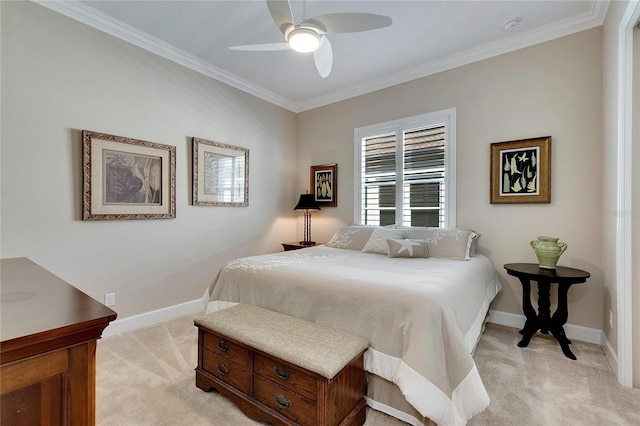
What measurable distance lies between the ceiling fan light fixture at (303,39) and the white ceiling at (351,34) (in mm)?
603

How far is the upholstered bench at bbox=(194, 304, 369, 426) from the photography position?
1449 mm

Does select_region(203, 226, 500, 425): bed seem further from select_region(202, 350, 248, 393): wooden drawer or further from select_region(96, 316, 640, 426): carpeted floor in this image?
select_region(202, 350, 248, 393): wooden drawer

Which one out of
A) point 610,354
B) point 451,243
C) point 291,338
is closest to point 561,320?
point 610,354

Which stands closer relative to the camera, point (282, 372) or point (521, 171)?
point (282, 372)

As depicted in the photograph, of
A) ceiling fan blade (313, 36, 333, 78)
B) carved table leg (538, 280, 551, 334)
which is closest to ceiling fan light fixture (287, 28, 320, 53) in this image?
ceiling fan blade (313, 36, 333, 78)

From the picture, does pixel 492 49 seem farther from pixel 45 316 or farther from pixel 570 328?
pixel 45 316

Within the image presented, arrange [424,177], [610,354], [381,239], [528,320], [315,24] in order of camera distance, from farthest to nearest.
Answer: [424,177], [381,239], [528,320], [610,354], [315,24]

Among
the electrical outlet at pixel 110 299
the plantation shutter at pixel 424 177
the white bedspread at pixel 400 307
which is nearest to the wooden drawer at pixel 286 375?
the white bedspread at pixel 400 307

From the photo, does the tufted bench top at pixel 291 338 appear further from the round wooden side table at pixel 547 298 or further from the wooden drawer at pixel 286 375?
the round wooden side table at pixel 547 298

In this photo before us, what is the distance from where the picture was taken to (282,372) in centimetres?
155

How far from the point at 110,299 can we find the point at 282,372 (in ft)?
7.19

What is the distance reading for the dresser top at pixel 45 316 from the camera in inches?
27.7

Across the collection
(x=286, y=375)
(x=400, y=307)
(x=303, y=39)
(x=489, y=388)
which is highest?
(x=303, y=39)

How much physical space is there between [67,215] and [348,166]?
3.23m
